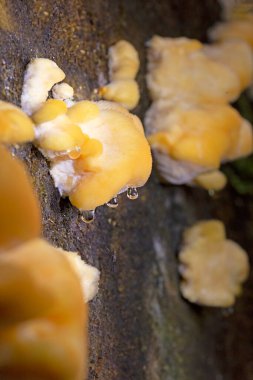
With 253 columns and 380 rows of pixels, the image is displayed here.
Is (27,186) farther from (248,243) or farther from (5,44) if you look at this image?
(248,243)

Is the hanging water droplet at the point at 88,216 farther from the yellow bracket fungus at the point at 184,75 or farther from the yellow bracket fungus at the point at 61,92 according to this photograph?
the yellow bracket fungus at the point at 184,75

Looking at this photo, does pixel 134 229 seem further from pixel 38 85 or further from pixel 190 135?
pixel 38 85

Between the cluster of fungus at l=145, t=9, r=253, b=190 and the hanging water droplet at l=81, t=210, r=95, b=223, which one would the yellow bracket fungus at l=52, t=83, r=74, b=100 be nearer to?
the hanging water droplet at l=81, t=210, r=95, b=223

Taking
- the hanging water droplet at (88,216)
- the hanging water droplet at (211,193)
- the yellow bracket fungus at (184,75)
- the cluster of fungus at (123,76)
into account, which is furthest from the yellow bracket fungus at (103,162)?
the hanging water droplet at (211,193)

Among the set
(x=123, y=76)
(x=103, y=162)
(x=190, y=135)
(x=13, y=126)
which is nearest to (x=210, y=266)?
(x=190, y=135)

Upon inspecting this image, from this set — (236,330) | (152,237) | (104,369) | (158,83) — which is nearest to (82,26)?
(158,83)

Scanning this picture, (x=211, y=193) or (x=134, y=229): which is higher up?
(x=134, y=229)
